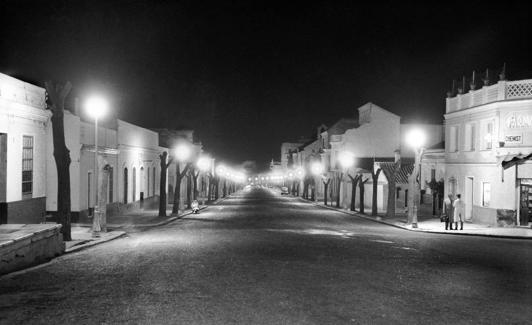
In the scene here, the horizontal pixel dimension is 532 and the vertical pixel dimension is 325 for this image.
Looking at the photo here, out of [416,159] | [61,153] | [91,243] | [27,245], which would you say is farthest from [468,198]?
[27,245]

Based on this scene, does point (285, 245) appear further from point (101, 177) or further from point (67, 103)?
point (67, 103)

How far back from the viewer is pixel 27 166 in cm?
2178

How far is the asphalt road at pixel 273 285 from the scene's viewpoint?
8.49 meters

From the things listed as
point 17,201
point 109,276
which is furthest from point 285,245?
point 17,201

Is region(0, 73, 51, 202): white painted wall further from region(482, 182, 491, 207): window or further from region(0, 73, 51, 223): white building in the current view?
region(482, 182, 491, 207): window

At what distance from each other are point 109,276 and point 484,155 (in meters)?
22.4

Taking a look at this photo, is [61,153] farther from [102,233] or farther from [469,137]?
[469,137]

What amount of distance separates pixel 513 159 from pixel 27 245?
21.6m

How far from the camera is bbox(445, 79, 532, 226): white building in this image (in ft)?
87.0

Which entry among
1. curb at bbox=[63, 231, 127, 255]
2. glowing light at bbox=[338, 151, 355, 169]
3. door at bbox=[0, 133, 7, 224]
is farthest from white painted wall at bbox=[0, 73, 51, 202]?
glowing light at bbox=[338, 151, 355, 169]

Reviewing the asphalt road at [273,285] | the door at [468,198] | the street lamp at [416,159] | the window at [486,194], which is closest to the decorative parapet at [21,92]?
the asphalt road at [273,285]

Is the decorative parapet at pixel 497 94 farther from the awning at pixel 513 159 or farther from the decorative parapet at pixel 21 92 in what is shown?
the decorative parapet at pixel 21 92

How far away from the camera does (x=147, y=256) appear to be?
14.8 metres

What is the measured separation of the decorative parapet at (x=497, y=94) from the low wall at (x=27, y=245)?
848 inches
